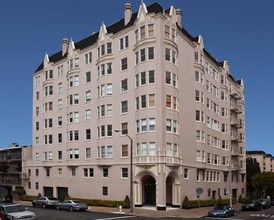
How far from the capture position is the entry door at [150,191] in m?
55.4

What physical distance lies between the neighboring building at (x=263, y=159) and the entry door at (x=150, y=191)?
401 ft

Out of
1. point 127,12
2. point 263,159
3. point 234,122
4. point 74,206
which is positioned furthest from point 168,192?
point 263,159

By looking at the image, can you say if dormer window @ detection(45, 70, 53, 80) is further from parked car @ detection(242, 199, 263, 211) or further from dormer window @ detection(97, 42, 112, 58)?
parked car @ detection(242, 199, 263, 211)

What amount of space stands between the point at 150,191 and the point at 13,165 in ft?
134

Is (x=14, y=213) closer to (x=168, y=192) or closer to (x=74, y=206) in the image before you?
(x=74, y=206)

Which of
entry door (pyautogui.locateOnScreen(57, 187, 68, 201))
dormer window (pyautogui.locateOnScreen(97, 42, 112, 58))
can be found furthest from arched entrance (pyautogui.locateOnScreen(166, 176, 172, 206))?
dormer window (pyautogui.locateOnScreen(97, 42, 112, 58))

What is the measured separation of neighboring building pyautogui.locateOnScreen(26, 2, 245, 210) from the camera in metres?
53.6

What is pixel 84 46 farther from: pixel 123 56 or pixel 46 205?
pixel 46 205

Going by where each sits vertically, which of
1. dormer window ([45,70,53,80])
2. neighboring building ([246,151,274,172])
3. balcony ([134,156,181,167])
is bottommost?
neighboring building ([246,151,274,172])

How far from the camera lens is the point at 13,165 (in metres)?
86.4

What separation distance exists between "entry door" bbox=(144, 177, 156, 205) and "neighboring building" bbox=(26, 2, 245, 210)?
0.45 feet

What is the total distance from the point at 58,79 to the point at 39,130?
1064cm

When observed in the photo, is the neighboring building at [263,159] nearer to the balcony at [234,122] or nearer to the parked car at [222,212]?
the balcony at [234,122]

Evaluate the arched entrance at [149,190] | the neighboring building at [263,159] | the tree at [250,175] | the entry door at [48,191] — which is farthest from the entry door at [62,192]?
the neighboring building at [263,159]
